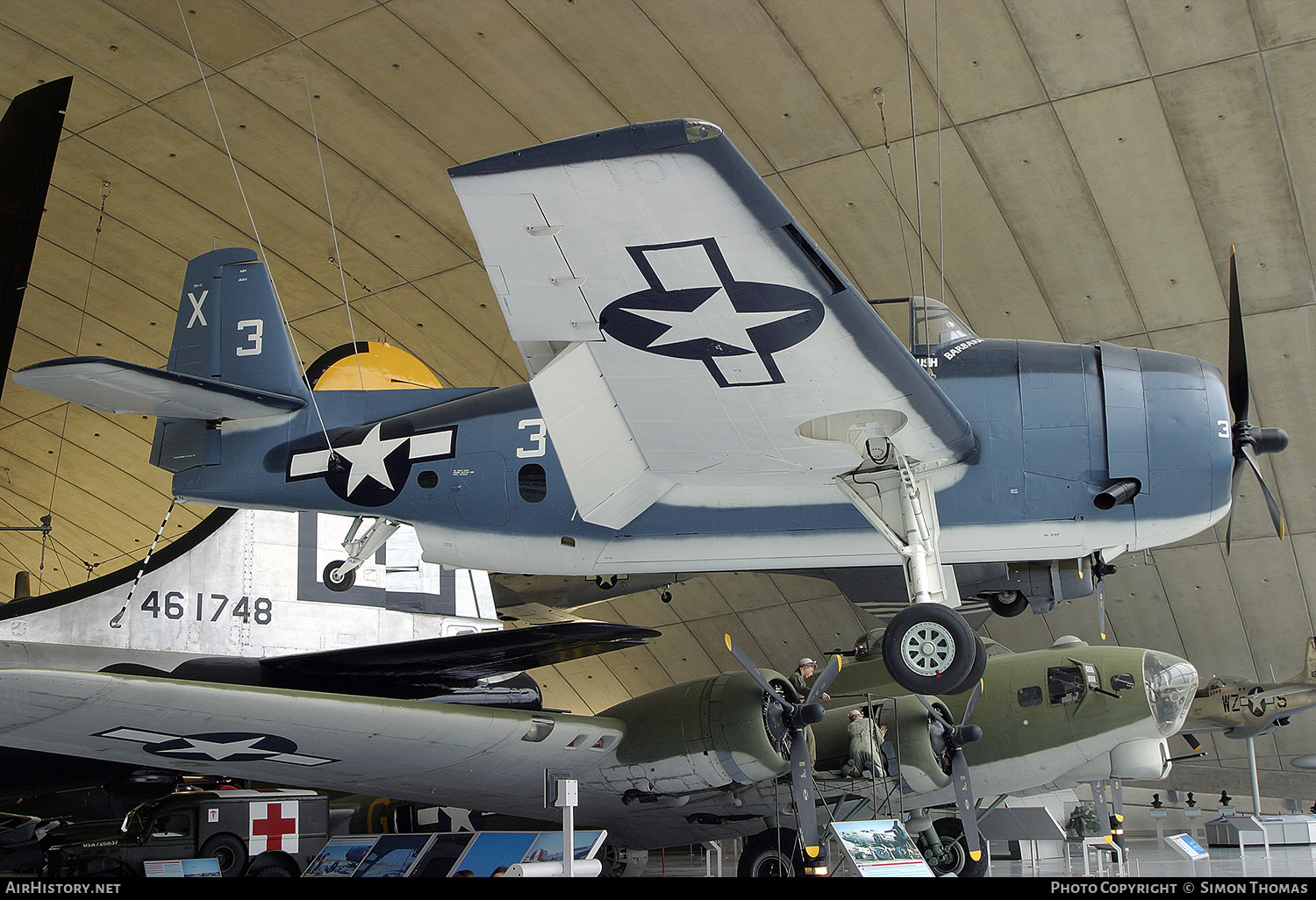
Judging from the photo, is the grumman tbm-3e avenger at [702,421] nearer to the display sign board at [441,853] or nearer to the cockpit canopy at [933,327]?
the cockpit canopy at [933,327]

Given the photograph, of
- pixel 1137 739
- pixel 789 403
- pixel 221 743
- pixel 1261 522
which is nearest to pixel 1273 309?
pixel 1261 522

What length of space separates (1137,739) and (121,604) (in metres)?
11.1

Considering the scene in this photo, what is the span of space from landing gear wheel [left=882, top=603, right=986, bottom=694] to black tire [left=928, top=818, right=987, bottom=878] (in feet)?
16.2

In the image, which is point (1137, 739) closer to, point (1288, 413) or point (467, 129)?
point (1288, 413)

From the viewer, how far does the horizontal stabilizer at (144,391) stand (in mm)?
6477

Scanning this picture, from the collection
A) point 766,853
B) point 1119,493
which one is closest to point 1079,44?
point 1119,493

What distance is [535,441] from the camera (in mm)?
7914

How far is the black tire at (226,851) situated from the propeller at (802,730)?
569cm

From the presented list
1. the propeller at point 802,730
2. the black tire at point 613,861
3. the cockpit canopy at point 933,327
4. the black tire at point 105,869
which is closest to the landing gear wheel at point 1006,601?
the propeller at point 802,730

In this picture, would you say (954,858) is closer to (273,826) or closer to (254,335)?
(273,826)

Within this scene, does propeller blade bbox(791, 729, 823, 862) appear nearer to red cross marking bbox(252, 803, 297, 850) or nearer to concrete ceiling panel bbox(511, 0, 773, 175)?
red cross marking bbox(252, 803, 297, 850)

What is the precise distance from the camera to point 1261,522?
59.9 ft

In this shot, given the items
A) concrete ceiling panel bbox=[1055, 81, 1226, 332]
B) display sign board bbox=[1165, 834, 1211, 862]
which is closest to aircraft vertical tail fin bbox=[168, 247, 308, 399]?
display sign board bbox=[1165, 834, 1211, 862]

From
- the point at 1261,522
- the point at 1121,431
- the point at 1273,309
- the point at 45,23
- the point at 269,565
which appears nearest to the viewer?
the point at 1121,431
